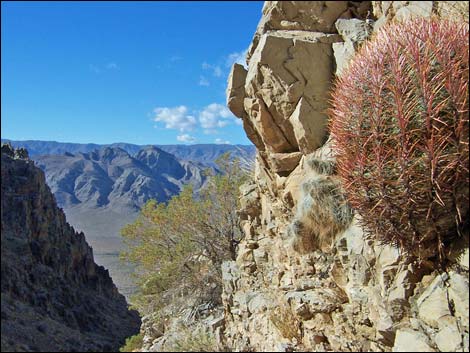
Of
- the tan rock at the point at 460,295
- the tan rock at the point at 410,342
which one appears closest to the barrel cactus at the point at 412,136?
the tan rock at the point at 460,295

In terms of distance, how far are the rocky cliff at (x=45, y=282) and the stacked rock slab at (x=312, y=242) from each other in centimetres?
1271

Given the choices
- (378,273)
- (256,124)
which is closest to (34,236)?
(256,124)

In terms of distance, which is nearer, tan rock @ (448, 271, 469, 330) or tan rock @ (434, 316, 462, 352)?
tan rock @ (434, 316, 462, 352)

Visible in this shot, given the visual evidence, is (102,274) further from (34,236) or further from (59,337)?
(59,337)

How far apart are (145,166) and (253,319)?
168905 mm

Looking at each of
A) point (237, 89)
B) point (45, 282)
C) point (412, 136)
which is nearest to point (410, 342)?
point (412, 136)

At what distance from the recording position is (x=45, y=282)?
24.0 m

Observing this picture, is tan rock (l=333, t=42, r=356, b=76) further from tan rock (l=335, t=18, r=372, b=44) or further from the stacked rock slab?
tan rock (l=335, t=18, r=372, b=44)

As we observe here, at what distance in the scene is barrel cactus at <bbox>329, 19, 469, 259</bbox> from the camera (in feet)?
12.5

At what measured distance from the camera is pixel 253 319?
609cm

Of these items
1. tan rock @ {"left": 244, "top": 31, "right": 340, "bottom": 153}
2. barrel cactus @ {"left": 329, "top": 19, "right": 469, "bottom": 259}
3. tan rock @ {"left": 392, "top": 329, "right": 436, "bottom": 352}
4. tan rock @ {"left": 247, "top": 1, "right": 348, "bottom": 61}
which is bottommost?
tan rock @ {"left": 392, "top": 329, "right": 436, "bottom": 352}

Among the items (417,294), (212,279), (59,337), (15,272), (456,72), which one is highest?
(456,72)

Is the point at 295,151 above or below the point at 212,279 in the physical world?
above

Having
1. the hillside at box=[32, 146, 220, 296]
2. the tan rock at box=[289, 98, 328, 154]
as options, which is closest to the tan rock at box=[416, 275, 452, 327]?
the tan rock at box=[289, 98, 328, 154]
